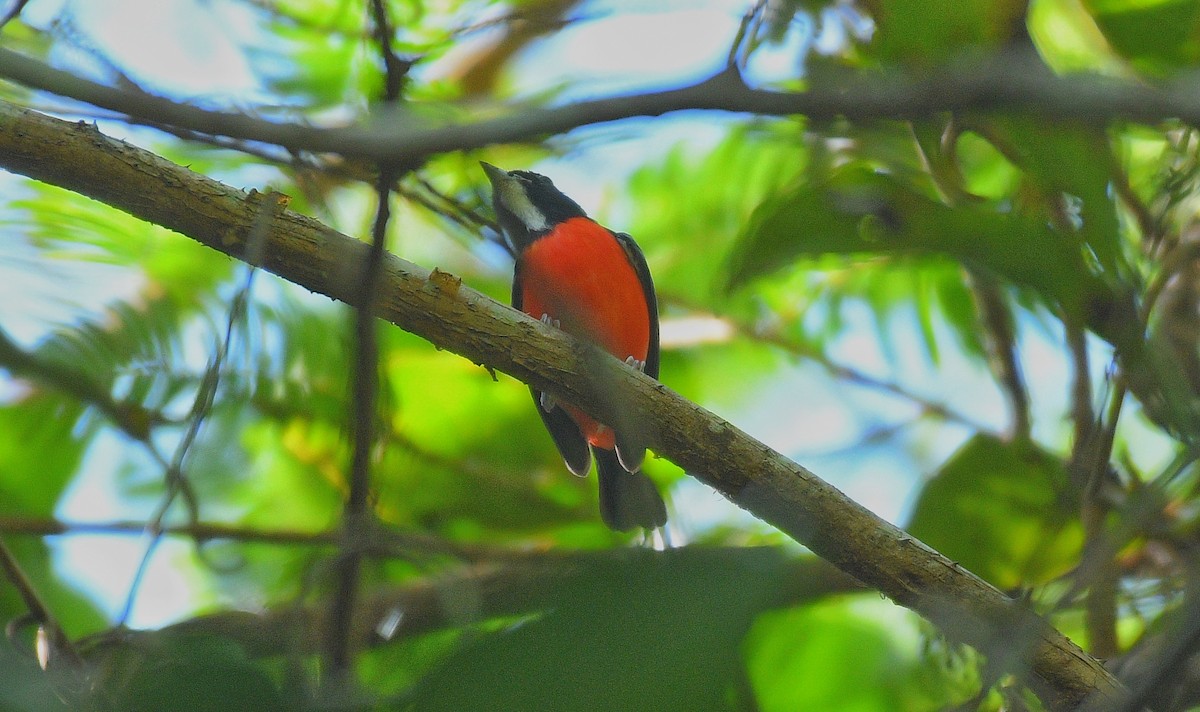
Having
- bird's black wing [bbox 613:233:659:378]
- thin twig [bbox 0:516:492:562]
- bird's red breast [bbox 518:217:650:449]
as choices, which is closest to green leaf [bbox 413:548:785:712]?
thin twig [bbox 0:516:492:562]

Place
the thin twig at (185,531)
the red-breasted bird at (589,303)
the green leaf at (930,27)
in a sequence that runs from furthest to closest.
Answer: the red-breasted bird at (589,303) < the thin twig at (185,531) < the green leaf at (930,27)

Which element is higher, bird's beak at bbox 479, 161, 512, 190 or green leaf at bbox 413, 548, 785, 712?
bird's beak at bbox 479, 161, 512, 190

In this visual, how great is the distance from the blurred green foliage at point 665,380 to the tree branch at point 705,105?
0.39m

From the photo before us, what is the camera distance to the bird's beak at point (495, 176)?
172 inches

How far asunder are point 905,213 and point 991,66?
1.33m

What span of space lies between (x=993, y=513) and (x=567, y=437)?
1.63m

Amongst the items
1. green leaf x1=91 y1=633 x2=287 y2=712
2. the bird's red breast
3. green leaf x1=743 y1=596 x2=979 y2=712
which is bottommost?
green leaf x1=91 y1=633 x2=287 y2=712

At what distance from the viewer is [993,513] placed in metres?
3.56

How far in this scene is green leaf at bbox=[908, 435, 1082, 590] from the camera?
3.54 metres

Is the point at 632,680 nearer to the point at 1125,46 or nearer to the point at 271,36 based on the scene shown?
the point at 1125,46

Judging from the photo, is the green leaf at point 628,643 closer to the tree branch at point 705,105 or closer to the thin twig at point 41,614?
the tree branch at point 705,105

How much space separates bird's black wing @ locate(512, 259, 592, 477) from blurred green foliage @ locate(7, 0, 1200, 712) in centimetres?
30

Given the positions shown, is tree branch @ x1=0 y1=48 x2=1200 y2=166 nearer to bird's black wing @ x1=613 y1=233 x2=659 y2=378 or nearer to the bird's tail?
the bird's tail

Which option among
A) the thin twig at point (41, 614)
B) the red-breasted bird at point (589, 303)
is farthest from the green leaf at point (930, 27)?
the thin twig at point (41, 614)
